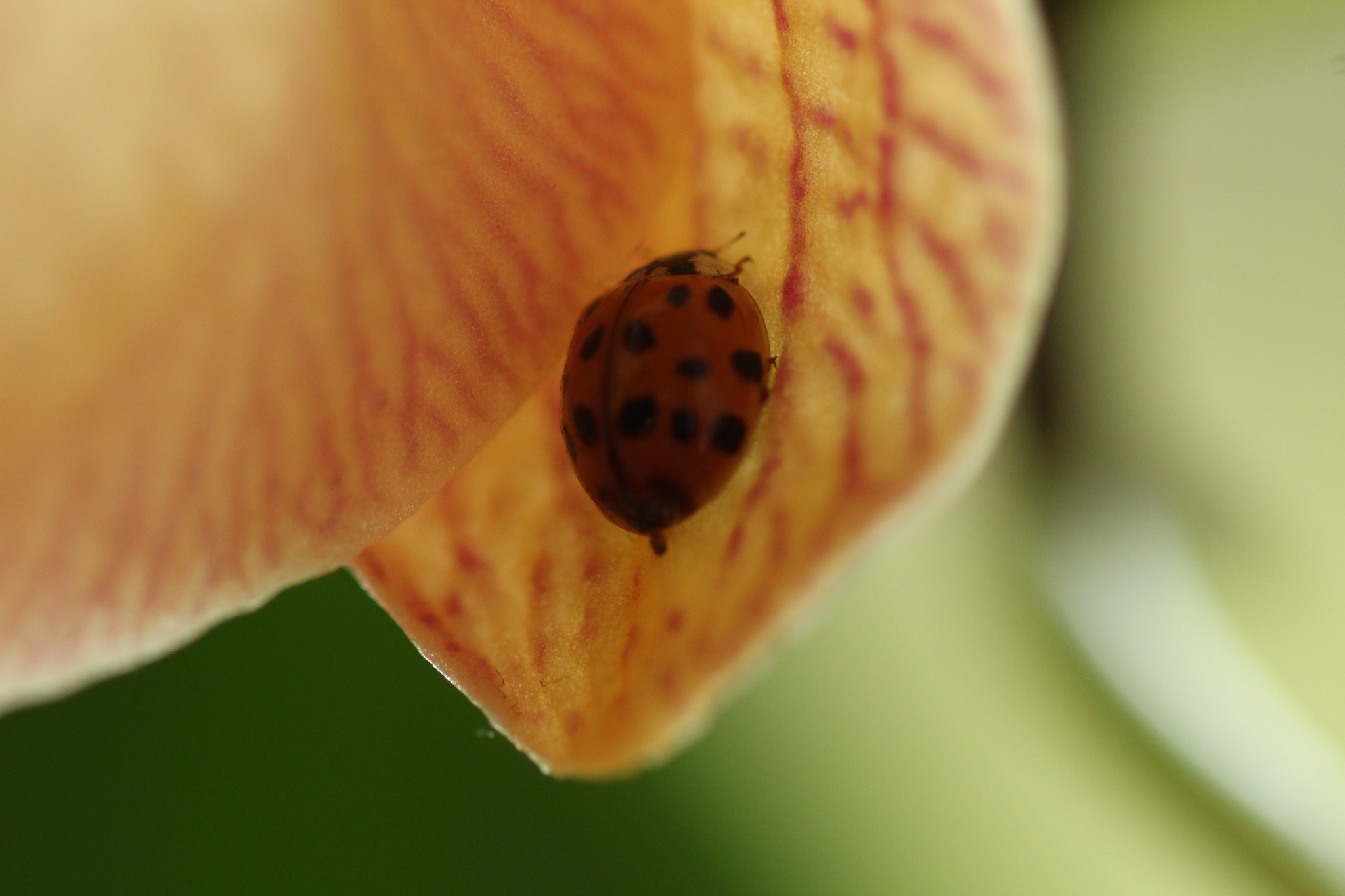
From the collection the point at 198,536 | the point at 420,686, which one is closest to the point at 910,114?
the point at 198,536

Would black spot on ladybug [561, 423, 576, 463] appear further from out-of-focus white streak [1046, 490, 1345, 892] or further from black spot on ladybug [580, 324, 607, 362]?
out-of-focus white streak [1046, 490, 1345, 892]

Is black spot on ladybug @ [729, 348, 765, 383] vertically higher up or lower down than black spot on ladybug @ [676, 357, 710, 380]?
higher up

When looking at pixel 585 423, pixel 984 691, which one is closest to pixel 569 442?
pixel 585 423

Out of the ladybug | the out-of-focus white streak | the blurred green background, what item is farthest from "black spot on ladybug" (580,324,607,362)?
the out-of-focus white streak

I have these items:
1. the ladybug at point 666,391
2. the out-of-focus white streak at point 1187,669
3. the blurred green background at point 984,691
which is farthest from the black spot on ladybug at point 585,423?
the out-of-focus white streak at point 1187,669

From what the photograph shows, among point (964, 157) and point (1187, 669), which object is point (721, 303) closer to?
point (964, 157)

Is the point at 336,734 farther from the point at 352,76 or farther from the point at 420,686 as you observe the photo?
Answer: the point at 352,76
